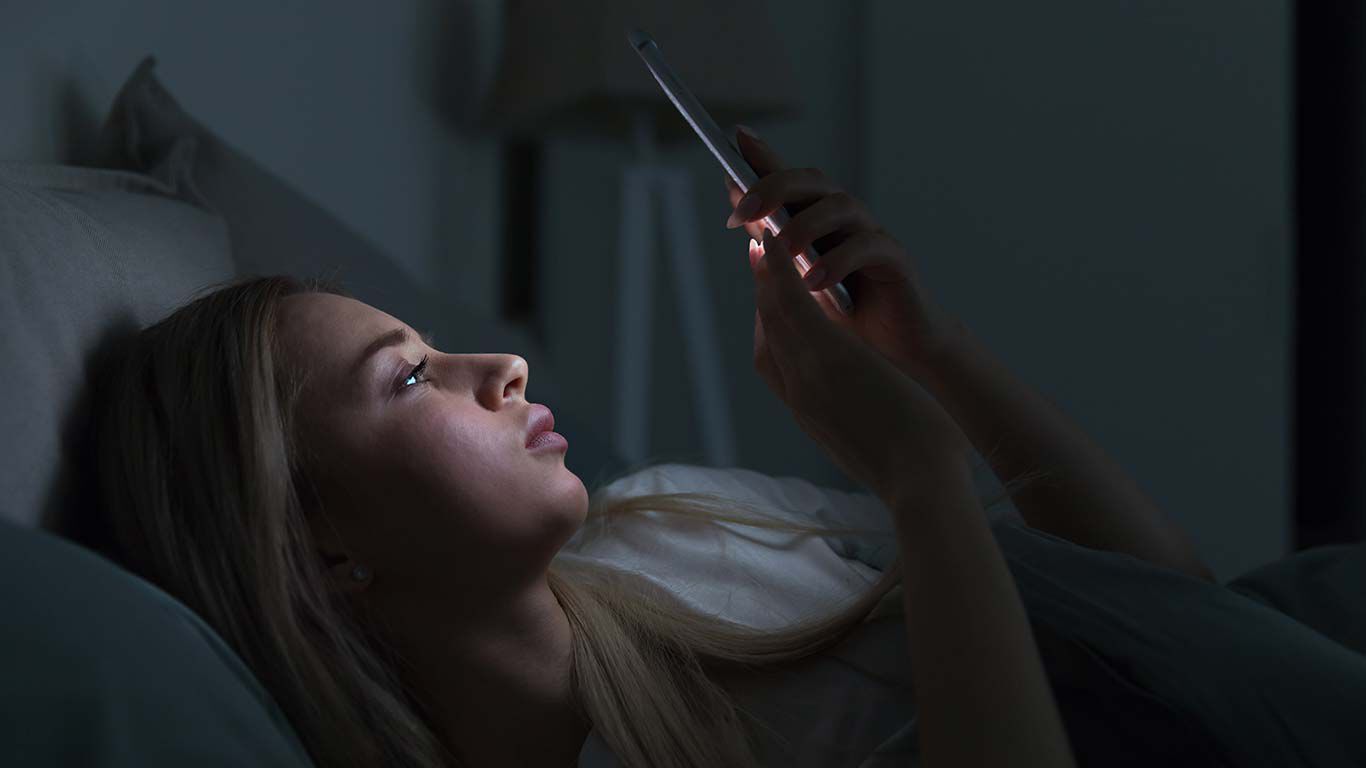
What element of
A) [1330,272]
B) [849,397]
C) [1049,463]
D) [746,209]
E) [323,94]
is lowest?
[1330,272]

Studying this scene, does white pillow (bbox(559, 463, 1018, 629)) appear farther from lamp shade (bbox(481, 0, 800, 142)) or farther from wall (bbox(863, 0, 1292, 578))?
wall (bbox(863, 0, 1292, 578))

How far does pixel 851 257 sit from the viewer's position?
33.4 inches

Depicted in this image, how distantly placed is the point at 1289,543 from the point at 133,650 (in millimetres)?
2264

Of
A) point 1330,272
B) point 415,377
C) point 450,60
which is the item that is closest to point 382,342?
point 415,377

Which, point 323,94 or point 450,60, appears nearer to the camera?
point 323,94

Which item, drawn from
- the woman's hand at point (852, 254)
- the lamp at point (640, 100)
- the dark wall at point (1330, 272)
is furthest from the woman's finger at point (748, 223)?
the dark wall at point (1330, 272)

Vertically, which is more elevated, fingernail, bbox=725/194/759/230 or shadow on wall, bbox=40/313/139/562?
fingernail, bbox=725/194/759/230

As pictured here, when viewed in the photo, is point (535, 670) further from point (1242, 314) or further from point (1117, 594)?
point (1242, 314)

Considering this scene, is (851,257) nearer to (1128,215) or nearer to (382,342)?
(382,342)

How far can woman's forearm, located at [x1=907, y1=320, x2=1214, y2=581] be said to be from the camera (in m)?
0.93

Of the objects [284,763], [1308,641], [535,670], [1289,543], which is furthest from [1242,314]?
[284,763]

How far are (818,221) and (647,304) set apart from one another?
1.31 metres

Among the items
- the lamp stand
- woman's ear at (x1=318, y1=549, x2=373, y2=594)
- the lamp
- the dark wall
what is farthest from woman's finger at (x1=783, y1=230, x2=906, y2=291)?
the dark wall

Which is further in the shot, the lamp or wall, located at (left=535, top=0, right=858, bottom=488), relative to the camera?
wall, located at (left=535, top=0, right=858, bottom=488)
